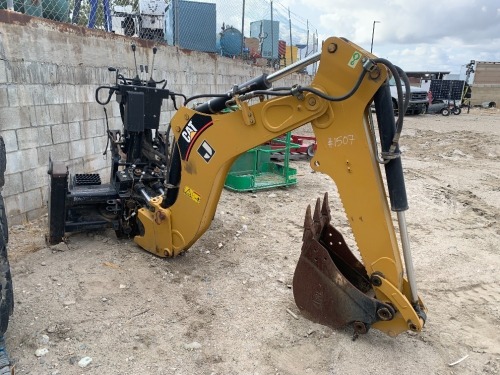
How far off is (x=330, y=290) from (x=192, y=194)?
1.34m

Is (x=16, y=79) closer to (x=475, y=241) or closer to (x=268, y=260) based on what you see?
(x=268, y=260)

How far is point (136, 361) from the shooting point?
268 centimetres

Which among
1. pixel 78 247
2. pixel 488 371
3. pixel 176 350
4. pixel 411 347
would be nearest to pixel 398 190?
pixel 411 347

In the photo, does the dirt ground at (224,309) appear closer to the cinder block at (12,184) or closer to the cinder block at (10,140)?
the cinder block at (12,184)

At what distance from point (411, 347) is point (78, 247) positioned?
3049 mm

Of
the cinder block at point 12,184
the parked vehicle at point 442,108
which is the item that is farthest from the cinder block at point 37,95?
the parked vehicle at point 442,108

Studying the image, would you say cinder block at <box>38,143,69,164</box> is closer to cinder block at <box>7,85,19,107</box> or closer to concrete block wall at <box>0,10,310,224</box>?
concrete block wall at <box>0,10,310,224</box>

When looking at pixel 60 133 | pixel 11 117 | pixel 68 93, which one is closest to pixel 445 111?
pixel 68 93

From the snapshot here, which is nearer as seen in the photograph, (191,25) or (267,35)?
(191,25)

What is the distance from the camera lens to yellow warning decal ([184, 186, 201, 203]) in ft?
11.5

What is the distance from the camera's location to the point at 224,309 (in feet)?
10.9

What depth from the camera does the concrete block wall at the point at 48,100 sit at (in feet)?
14.4

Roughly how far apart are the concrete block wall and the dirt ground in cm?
58

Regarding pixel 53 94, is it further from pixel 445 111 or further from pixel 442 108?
pixel 445 111
